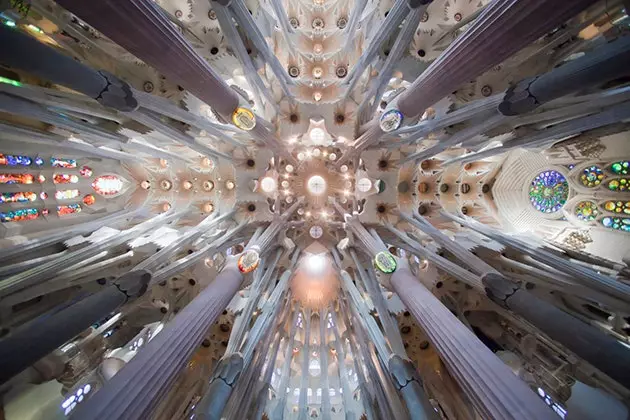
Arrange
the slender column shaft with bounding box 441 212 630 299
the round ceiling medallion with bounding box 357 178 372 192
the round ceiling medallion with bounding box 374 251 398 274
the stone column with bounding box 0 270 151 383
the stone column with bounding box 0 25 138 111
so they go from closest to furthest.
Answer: the stone column with bounding box 0 270 151 383
the stone column with bounding box 0 25 138 111
the slender column shaft with bounding box 441 212 630 299
the round ceiling medallion with bounding box 374 251 398 274
the round ceiling medallion with bounding box 357 178 372 192

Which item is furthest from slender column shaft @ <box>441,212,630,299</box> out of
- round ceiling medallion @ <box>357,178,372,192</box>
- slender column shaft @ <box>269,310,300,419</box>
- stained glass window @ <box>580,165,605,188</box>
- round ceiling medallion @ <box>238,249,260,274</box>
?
slender column shaft @ <box>269,310,300,419</box>

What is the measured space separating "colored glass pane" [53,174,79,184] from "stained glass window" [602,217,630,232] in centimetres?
2481

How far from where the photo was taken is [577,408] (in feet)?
29.6

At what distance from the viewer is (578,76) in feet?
16.6

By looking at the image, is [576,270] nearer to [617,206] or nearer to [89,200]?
[617,206]

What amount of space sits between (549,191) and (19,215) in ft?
82.3

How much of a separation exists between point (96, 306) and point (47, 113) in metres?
5.92

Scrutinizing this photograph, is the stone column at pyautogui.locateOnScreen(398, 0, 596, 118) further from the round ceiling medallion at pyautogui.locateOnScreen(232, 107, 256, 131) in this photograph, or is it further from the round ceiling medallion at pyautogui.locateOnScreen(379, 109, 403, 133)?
the round ceiling medallion at pyautogui.locateOnScreen(232, 107, 256, 131)

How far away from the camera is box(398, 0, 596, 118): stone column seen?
4676mm

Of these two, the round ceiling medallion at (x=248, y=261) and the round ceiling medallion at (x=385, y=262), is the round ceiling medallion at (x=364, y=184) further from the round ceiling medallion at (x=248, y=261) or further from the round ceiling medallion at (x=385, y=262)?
the round ceiling medallion at (x=248, y=261)

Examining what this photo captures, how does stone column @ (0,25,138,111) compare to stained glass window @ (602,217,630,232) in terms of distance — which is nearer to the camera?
stone column @ (0,25,138,111)

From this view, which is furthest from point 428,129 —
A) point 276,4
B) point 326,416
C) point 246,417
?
point 326,416

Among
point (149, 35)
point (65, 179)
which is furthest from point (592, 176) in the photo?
point (65, 179)

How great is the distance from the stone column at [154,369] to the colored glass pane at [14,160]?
33.9ft
